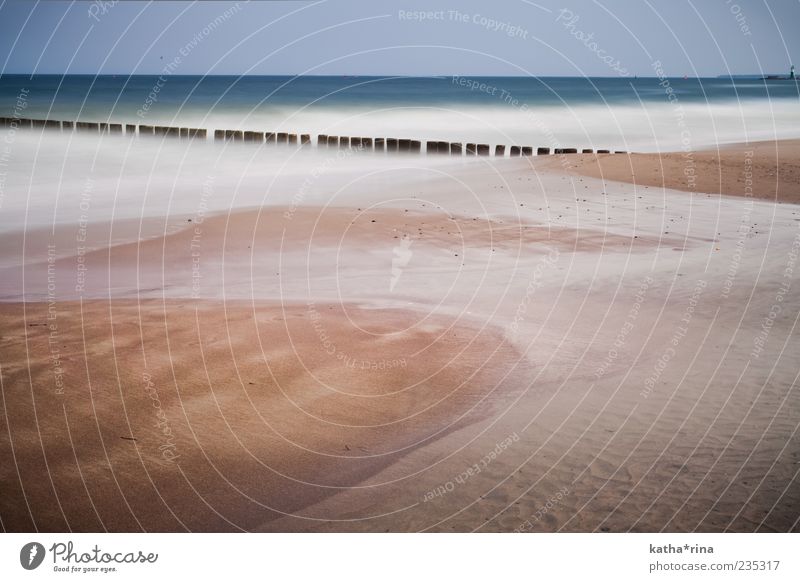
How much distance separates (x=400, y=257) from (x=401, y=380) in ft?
17.0

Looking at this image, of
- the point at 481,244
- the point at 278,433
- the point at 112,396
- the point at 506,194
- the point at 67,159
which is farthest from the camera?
the point at 67,159

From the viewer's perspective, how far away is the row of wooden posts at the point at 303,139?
106ft

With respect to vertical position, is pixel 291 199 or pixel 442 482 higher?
pixel 291 199

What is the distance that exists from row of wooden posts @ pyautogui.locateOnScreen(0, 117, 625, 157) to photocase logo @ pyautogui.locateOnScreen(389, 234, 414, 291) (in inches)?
670

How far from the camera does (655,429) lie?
22.2ft

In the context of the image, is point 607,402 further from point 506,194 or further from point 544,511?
point 506,194

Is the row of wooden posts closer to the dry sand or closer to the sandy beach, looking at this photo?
the dry sand

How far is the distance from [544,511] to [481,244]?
8507 millimetres

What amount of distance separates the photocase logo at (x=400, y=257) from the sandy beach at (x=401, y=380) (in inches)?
2.6

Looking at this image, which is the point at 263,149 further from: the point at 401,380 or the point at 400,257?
the point at 401,380

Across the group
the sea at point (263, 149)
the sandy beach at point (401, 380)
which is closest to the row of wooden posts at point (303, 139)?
the sea at point (263, 149)

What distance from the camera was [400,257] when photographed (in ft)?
42.0

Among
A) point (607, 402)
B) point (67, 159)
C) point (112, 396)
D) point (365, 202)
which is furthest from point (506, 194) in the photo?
point (67, 159)

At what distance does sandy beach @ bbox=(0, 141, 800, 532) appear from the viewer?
5.79 m
